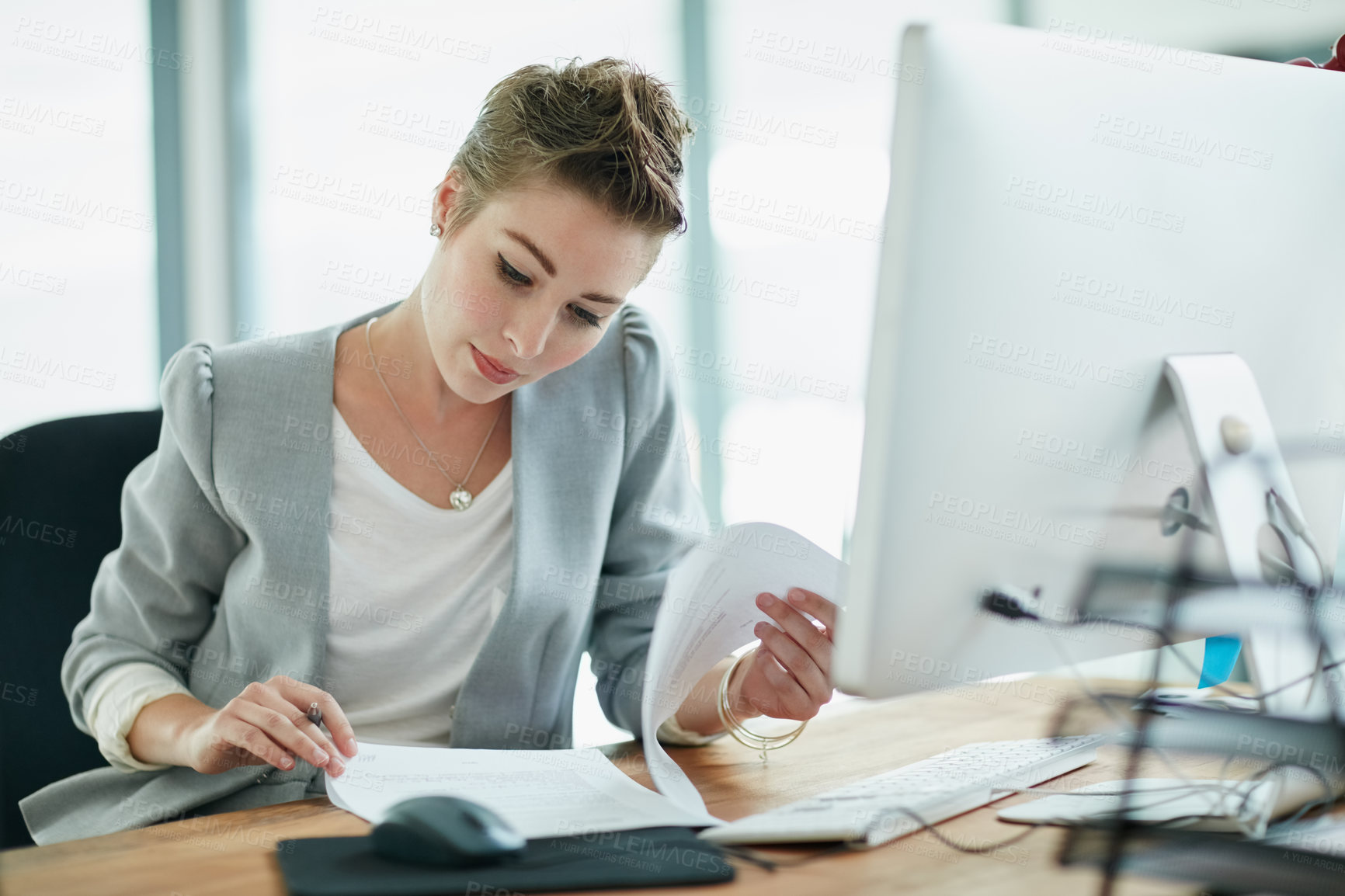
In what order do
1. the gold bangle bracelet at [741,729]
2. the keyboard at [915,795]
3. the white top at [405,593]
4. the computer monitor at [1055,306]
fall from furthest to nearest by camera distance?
the white top at [405,593] < the gold bangle bracelet at [741,729] < the keyboard at [915,795] < the computer monitor at [1055,306]

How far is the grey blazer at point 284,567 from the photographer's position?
994 millimetres

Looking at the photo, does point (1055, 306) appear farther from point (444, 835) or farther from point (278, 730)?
point (278, 730)

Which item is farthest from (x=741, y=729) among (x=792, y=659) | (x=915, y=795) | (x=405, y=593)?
(x=405, y=593)

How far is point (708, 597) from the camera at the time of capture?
79 cm

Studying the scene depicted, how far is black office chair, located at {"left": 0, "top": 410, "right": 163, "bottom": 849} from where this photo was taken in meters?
1.04

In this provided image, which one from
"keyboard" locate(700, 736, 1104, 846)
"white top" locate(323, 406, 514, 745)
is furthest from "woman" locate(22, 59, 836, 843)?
"keyboard" locate(700, 736, 1104, 846)

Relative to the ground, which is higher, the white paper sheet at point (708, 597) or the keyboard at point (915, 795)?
the white paper sheet at point (708, 597)

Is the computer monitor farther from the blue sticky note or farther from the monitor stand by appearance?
the blue sticky note

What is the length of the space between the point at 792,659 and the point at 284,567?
520 mm

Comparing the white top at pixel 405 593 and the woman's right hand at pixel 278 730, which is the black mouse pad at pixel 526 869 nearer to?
the woman's right hand at pixel 278 730

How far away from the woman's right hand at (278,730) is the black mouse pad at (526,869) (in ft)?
0.39

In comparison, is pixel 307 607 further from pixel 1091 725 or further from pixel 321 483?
pixel 1091 725

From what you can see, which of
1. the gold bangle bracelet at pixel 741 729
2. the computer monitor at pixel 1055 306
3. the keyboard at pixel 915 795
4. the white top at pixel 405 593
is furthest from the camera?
the white top at pixel 405 593

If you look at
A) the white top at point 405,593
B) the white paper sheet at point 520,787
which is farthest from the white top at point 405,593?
the white paper sheet at point 520,787
